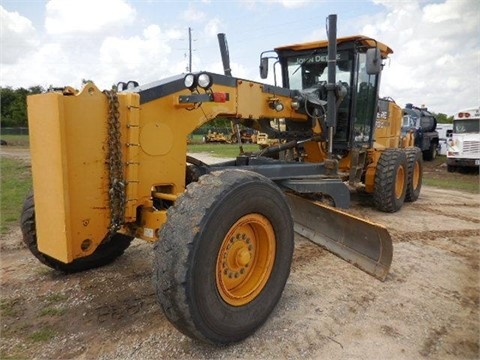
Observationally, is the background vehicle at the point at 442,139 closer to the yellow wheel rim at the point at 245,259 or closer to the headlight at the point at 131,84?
the yellow wheel rim at the point at 245,259

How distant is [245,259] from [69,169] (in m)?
1.43

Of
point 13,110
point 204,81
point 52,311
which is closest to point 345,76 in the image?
point 204,81

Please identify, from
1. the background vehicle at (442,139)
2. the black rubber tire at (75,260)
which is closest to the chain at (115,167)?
the black rubber tire at (75,260)

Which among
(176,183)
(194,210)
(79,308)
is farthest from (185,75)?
(79,308)

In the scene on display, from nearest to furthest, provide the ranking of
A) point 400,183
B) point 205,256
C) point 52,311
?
point 205,256 → point 52,311 → point 400,183

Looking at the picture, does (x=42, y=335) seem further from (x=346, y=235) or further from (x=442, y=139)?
(x=442, y=139)

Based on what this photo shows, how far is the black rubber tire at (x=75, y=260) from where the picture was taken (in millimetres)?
3842

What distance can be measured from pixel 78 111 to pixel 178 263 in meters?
1.29

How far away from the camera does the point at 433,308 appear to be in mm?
3672

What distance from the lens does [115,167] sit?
3.12 meters

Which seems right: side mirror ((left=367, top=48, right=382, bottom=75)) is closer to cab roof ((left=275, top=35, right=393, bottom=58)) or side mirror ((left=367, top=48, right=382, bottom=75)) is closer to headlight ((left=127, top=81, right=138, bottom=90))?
cab roof ((left=275, top=35, right=393, bottom=58))

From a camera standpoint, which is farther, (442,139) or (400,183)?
(442,139)

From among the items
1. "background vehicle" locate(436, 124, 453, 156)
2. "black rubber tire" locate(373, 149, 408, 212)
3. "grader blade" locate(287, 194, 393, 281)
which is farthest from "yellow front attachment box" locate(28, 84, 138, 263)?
"background vehicle" locate(436, 124, 453, 156)

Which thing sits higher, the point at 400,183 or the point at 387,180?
the point at 387,180
